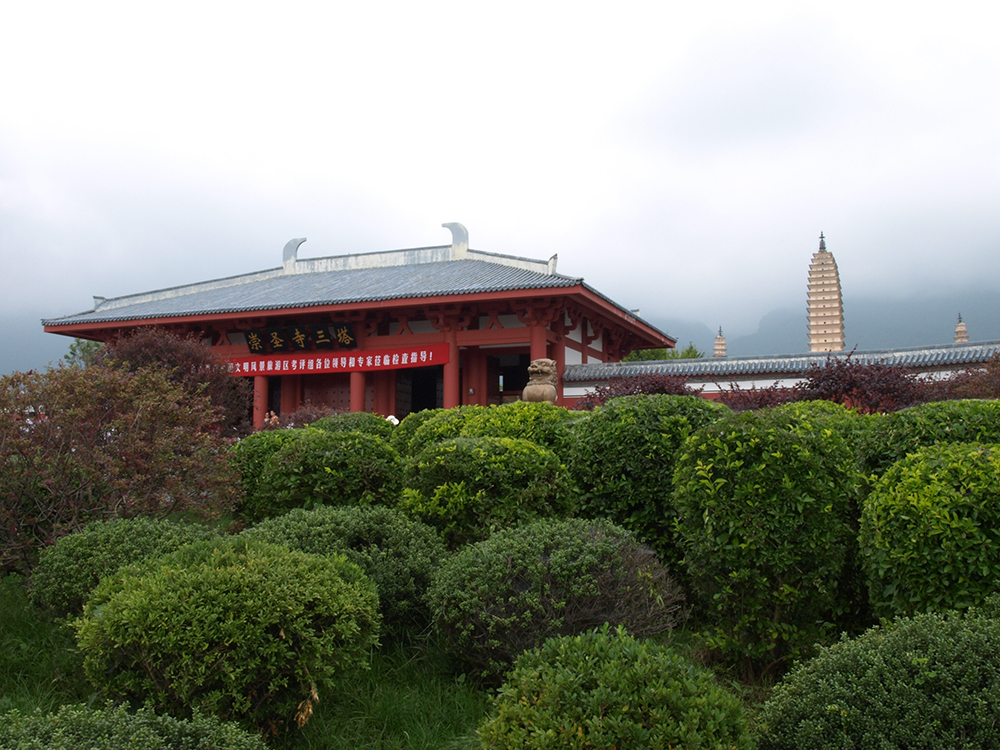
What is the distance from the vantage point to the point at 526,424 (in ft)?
19.0

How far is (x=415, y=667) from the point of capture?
11.6 feet

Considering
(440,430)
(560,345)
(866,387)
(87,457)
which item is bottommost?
(87,457)

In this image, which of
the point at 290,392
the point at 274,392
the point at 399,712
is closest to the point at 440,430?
→ the point at 399,712

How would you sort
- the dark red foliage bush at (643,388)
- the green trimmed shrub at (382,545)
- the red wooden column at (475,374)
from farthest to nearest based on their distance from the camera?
the red wooden column at (475,374) < the dark red foliage bush at (643,388) < the green trimmed shrub at (382,545)

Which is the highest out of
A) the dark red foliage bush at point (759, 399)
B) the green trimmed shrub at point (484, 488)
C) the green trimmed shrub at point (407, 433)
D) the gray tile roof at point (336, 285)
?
the gray tile roof at point (336, 285)

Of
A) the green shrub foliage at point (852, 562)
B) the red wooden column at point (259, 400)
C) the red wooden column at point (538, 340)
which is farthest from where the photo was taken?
the red wooden column at point (259, 400)

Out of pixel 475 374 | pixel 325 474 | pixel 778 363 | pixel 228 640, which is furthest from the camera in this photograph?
pixel 475 374

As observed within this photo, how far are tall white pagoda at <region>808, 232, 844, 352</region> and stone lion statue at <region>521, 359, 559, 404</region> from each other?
2269cm

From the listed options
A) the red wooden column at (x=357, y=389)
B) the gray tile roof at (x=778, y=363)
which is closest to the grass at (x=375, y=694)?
the gray tile roof at (x=778, y=363)

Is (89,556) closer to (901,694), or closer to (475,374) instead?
(901,694)

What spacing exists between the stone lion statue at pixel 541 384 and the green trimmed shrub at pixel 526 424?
2829 millimetres

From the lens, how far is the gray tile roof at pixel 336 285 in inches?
590

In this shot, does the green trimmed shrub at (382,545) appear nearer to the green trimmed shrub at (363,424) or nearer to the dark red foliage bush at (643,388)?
the green trimmed shrub at (363,424)

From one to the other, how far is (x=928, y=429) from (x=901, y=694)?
1.78 metres
